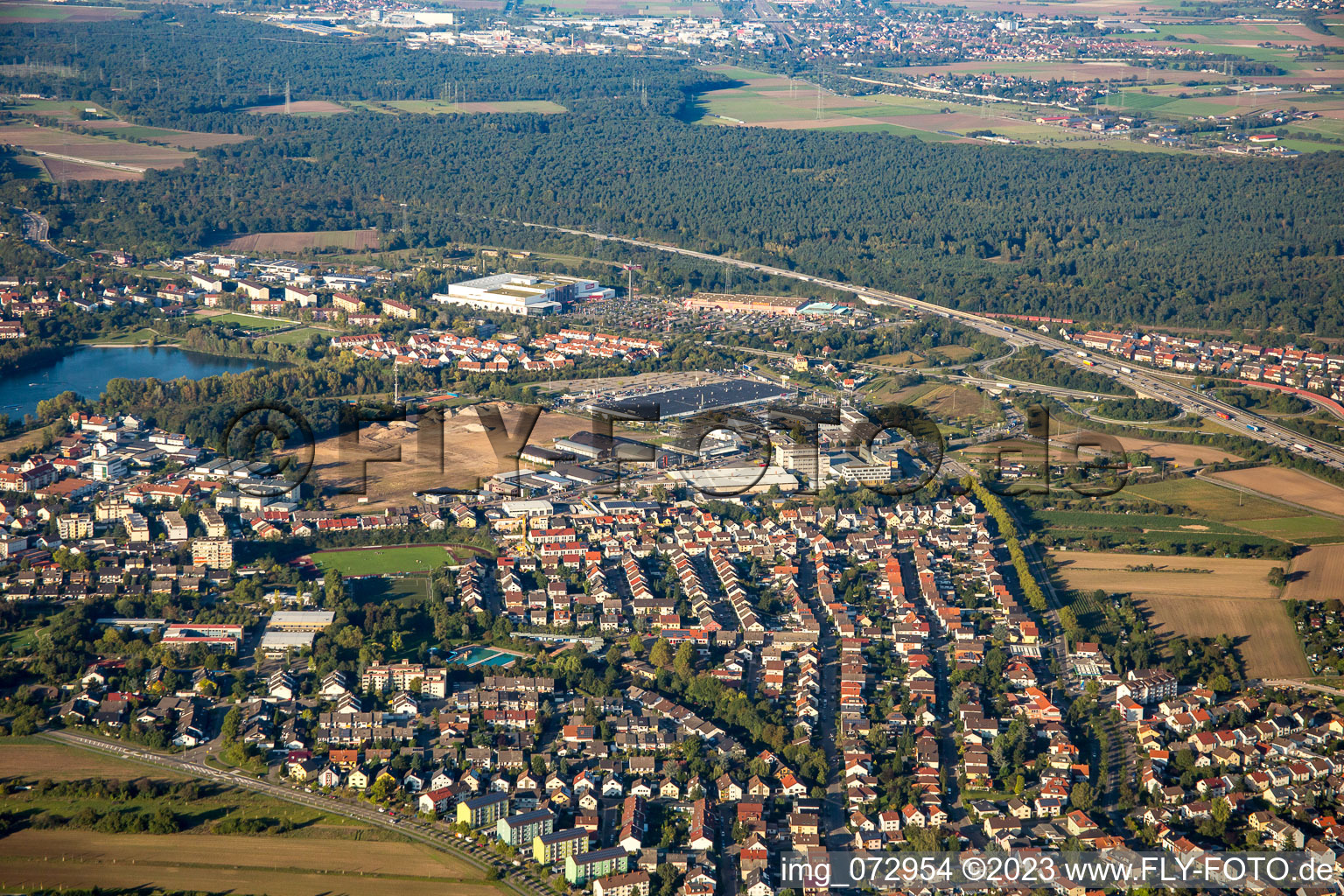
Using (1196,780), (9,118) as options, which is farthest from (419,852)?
(9,118)

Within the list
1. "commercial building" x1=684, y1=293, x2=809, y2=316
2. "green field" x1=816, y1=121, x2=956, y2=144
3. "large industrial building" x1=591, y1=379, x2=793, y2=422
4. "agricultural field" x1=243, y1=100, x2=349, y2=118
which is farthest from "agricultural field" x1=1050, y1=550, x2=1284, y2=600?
"agricultural field" x1=243, y1=100, x2=349, y2=118

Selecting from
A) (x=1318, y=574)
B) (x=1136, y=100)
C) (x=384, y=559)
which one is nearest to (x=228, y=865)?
(x=384, y=559)

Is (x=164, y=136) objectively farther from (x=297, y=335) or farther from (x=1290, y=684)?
(x=1290, y=684)

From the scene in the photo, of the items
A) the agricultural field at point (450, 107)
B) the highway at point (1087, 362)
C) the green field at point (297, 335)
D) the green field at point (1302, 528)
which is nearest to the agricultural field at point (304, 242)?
the highway at point (1087, 362)

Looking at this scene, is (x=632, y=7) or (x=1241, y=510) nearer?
(x=1241, y=510)

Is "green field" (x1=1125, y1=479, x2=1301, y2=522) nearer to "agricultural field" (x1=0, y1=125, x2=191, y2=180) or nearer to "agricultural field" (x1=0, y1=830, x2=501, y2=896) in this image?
"agricultural field" (x1=0, y1=830, x2=501, y2=896)

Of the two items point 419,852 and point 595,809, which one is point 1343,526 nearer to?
point 595,809

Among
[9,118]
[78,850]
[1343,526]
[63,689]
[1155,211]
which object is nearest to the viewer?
[78,850]
